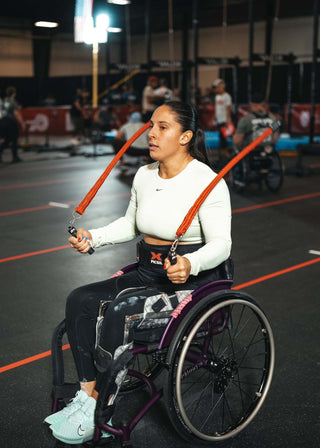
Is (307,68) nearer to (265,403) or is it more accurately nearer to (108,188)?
(108,188)

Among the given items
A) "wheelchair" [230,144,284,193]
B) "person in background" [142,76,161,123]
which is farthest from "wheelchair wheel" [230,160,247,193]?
"person in background" [142,76,161,123]

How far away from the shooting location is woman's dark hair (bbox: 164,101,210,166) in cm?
244

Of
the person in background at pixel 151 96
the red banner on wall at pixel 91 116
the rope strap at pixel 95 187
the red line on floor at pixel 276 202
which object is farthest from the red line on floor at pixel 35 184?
the rope strap at pixel 95 187

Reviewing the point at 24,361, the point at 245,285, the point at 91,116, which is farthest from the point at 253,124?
the point at 91,116

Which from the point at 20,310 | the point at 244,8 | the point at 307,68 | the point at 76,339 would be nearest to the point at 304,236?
the point at 20,310

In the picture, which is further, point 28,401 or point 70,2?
point 70,2

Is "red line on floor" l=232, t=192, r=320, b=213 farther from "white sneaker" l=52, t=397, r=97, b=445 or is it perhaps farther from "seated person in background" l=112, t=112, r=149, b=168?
"white sneaker" l=52, t=397, r=97, b=445

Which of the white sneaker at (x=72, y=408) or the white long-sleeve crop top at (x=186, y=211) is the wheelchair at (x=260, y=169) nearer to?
the white long-sleeve crop top at (x=186, y=211)

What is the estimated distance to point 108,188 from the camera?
9.00 m

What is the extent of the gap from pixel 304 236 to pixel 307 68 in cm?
1565

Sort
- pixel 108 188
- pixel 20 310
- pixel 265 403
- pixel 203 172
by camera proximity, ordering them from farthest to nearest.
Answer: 1. pixel 108 188
2. pixel 20 310
3. pixel 265 403
4. pixel 203 172

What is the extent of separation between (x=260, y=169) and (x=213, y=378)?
19.0 ft

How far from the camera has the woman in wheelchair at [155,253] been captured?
2213 mm

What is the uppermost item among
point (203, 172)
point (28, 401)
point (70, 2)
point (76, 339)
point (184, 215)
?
point (70, 2)
